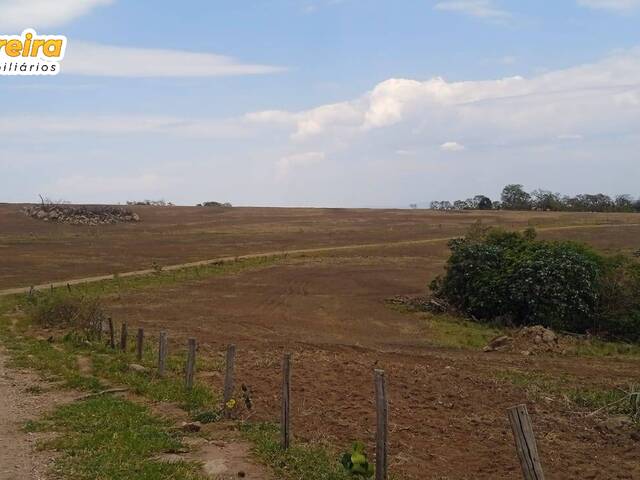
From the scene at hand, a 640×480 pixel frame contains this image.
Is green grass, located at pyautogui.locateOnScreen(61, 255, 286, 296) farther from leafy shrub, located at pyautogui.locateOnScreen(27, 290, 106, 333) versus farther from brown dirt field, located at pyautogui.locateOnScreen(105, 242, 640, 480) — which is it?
leafy shrub, located at pyautogui.locateOnScreen(27, 290, 106, 333)

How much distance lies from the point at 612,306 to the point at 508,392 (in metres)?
14.3

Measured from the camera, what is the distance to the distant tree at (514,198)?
13762 cm

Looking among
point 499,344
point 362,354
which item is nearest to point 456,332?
point 499,344

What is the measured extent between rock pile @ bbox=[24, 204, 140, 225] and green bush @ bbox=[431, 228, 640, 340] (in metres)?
70.0

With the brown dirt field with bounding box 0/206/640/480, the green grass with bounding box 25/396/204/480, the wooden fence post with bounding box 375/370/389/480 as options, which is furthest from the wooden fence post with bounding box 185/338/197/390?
the wooden fence post with bounding box 375/370/389/480

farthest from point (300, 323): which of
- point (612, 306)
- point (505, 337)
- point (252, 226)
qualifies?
point (252, 226)

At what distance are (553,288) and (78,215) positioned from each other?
78.2 m

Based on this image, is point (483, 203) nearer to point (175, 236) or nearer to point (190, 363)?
point (175, 236)

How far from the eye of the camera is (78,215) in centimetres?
9169

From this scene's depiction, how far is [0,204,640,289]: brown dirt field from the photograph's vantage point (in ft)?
163

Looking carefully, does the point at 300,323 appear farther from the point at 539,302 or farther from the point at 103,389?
the point at 103,389

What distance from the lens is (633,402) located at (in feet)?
43.7

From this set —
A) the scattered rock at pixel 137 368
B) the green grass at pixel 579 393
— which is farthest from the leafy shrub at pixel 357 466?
the scattered rock at pixel 137 368

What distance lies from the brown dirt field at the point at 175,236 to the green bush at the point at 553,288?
85.2 feet
